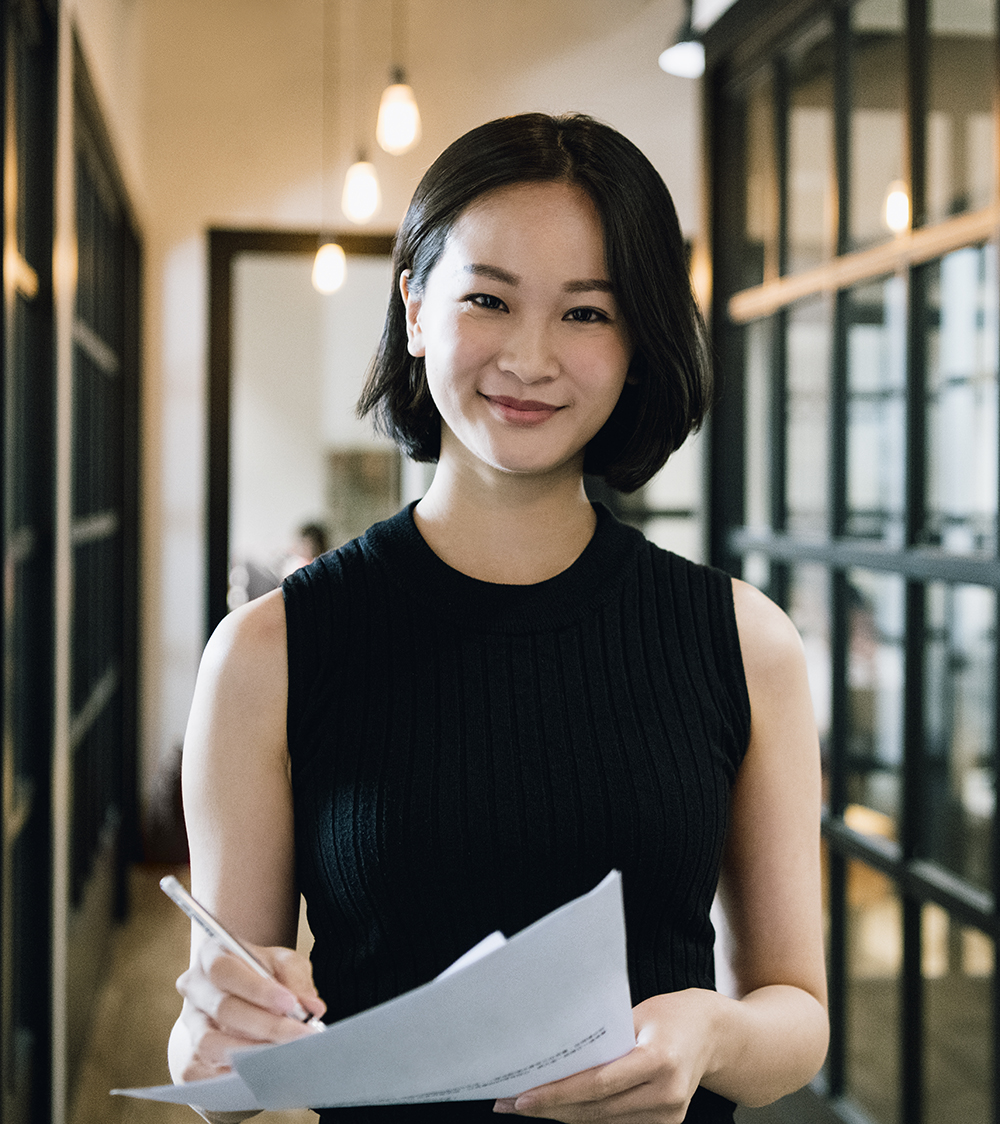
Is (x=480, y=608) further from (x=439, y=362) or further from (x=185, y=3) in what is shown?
(x=185, y=3)

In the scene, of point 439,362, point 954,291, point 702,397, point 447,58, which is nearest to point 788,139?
point 954,291

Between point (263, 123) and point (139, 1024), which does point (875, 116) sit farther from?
point (263, 123)

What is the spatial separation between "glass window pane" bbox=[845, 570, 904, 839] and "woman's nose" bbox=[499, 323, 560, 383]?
1.24m

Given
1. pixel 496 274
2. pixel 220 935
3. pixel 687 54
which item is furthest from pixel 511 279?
pixel 687 54

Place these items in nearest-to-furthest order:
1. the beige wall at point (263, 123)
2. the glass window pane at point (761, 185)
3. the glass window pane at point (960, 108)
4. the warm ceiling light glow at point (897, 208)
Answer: the glass window pane at point (960, 108) → the warm ceiling light glow at point (897, 208) → the glass window pane at point (761, 185) → the beige wall at point (263, 123)

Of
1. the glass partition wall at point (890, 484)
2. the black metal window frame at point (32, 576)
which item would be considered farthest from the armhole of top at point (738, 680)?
the black metal window frame at point (32, 576)

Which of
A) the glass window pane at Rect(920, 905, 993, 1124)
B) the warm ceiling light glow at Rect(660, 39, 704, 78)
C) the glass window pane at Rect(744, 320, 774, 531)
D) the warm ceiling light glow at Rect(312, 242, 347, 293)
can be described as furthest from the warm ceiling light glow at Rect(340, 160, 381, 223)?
the glass window pane at Rect(920, 905, 993, 1124)

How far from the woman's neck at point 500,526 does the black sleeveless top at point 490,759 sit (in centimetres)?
2

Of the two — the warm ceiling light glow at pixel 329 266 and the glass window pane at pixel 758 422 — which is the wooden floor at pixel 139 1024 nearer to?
the glass window pane at pixel 758 422

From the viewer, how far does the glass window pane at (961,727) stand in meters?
1.63

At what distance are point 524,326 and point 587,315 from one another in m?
0.05

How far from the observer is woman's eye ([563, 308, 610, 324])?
0.80m

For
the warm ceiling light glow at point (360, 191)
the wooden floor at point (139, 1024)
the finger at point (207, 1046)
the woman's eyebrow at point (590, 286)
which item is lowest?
the wooden floor at point (139, 1024)

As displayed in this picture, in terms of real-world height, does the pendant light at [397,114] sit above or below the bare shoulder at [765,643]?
above
